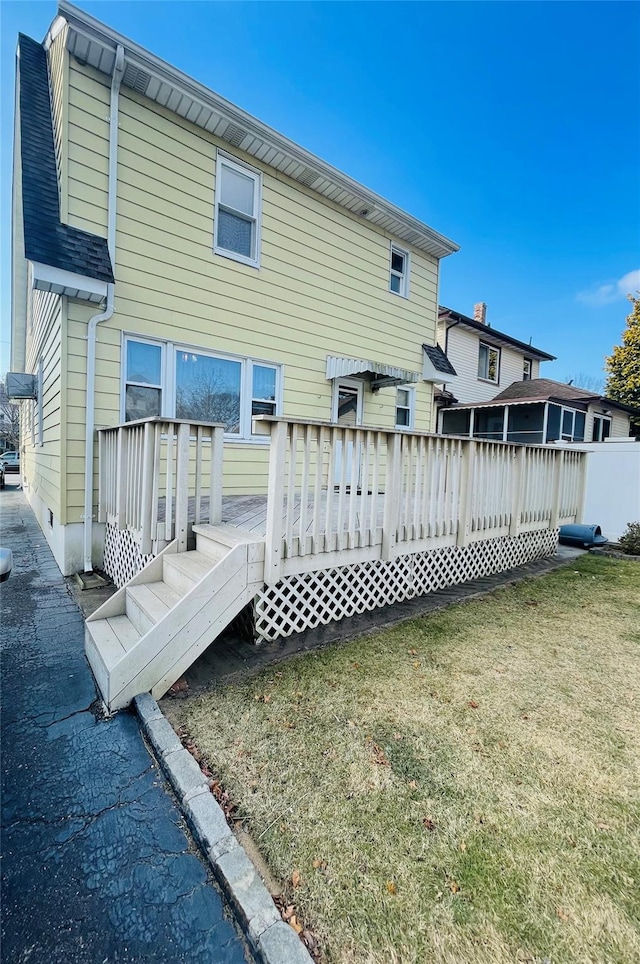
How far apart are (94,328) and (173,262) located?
166 cm

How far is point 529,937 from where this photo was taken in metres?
1.45

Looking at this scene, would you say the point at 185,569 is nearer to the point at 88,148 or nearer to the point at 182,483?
the point at 182,483

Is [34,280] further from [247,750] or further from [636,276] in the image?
[636,276]

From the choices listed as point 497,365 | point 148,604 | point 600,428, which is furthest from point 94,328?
point 600,428

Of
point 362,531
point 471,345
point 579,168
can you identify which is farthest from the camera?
point 471,345

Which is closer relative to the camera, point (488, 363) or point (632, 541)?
point (632, 541)

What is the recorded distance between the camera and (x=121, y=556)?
198 inches

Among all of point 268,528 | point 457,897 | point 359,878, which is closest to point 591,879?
point 457,897

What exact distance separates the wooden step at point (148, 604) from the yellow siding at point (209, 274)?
101 inches

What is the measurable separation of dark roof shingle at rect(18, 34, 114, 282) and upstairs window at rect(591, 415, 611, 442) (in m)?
20.9

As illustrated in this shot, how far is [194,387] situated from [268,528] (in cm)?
397

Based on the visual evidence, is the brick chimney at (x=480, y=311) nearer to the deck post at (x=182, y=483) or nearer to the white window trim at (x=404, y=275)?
the white window trim at (x=404, y=275)

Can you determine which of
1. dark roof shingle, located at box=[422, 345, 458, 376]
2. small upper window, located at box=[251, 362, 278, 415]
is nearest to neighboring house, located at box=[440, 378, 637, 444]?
dark roof shingle, located at box=[422, 345, 458, 376]

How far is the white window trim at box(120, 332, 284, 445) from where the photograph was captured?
19.4ft
